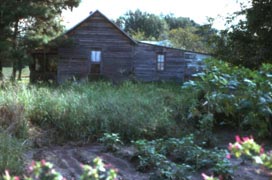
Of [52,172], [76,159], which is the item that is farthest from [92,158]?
[52,172]

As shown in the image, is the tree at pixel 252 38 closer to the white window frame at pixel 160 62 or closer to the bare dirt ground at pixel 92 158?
the bare dirt ground at pixel 92 158

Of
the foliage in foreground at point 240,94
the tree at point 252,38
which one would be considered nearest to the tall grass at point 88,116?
the foliage in foreground at point 240,94

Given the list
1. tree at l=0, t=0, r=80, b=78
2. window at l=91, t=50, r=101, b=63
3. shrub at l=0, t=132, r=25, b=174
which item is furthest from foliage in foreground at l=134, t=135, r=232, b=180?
window at l=91, t=50, r=101, b=63

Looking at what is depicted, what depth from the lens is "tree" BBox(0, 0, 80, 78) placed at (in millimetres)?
19766

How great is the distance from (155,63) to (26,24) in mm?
8649

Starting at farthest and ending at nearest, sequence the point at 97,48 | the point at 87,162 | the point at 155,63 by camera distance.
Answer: the point at 155,63, the point at 97,48, the point at 87,162

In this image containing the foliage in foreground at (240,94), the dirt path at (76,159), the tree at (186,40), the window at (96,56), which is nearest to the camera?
the dirt path at (76,159)

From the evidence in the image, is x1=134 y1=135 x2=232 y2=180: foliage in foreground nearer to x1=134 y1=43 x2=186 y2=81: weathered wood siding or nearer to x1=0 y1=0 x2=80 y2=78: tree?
x1=0 y1=0 x2=80 y2=78: tree

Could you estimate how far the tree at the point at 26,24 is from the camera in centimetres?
1977

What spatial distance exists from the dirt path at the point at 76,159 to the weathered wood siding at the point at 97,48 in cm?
1920

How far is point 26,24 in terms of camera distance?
22.1 m

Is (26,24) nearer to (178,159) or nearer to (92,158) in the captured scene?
(92,158)

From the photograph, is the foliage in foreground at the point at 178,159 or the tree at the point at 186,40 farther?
the tree at the point at 186,40

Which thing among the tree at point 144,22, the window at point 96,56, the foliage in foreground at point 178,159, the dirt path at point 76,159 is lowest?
the dirt path at point 76,159
